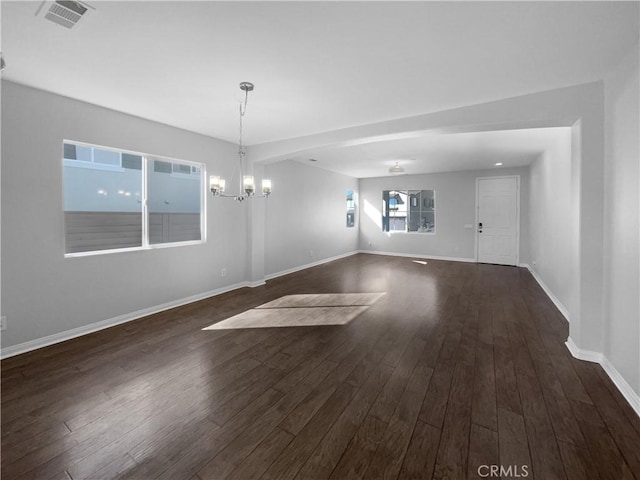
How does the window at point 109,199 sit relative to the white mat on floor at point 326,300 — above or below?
above

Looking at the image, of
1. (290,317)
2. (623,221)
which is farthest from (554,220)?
(290,317)

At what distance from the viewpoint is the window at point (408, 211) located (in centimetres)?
844

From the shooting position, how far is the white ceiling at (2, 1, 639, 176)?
1.76 meters

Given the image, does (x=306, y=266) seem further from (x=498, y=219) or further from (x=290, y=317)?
(x=498, y=219)

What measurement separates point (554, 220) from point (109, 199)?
22.1 feet

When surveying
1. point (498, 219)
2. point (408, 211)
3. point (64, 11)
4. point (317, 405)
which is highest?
point (64, 11)

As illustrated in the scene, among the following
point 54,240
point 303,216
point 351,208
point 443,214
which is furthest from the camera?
point 351,208

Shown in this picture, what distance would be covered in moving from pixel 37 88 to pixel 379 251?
833 cm

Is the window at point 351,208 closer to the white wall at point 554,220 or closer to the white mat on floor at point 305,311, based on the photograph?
the white mat on floor at point 305,311

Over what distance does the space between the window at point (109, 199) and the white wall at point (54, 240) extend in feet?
0.48

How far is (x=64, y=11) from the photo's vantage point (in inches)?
69.1

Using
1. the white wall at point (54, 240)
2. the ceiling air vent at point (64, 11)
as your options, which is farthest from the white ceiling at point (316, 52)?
the white wall at point (54, 240)

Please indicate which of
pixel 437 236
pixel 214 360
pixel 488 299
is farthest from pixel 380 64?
pixel 437 236

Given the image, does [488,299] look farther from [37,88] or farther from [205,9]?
[37,88]
